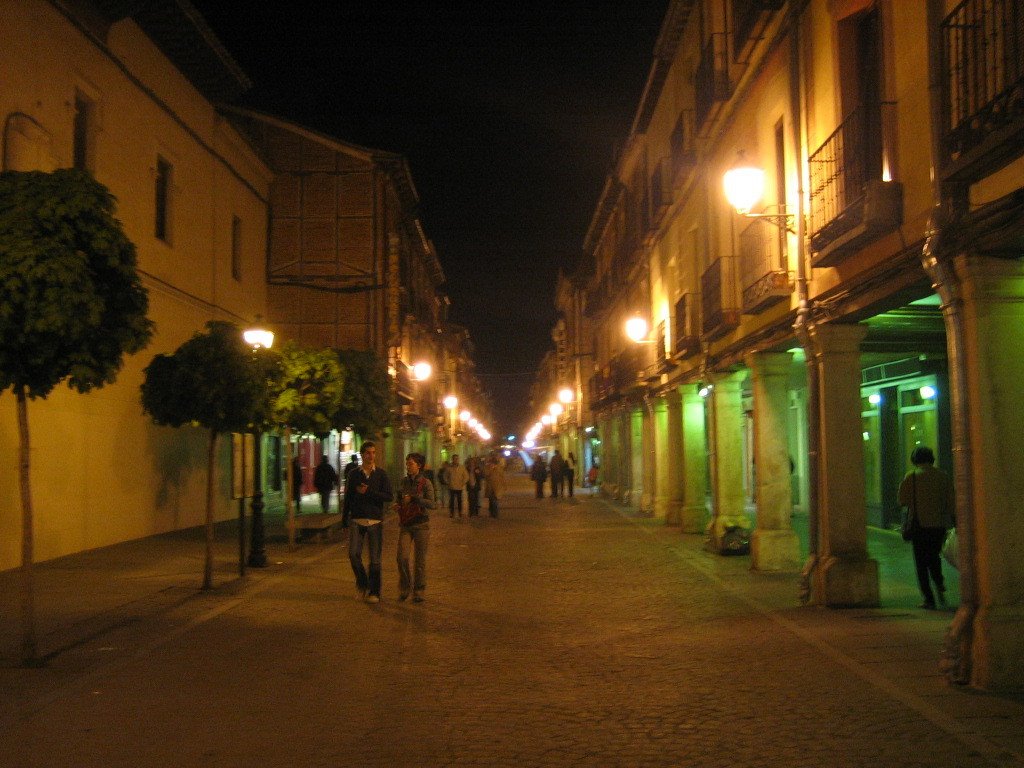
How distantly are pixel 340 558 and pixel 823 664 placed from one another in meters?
10.8

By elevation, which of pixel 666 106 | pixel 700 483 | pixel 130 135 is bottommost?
pixel 700 483

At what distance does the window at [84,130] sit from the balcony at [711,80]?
417 inches

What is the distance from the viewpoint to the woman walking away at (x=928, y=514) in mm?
10492

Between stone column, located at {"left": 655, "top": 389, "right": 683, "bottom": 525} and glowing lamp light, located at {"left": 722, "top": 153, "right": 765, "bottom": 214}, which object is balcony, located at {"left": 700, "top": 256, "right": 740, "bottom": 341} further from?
stone column, located at {"left": 655, "top": 389, "right": 683, "bottom": 525}

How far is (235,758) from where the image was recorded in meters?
5.89

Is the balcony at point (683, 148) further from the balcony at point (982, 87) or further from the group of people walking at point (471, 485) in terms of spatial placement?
the group of people walking at point (471, 485)

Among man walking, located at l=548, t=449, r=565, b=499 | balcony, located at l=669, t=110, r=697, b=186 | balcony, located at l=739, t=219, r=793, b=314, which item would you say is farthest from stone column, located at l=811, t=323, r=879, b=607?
man walking, located at l=548, t=449, r=565, b=499

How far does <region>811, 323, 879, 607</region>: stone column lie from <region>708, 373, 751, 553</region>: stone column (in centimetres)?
569

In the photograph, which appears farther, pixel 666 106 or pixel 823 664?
pixel 666 106

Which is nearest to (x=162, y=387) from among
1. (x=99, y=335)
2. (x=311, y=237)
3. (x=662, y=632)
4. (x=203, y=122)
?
(x=99, y=335)

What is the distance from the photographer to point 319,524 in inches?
782

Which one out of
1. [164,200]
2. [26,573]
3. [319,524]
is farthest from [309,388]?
[26,573]

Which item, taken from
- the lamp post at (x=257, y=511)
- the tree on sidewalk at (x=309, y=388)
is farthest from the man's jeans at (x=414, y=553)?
the tree on sidewalk at (x=309, y=388)

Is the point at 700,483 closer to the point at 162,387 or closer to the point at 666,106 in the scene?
the point at 666,106
